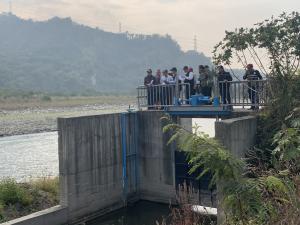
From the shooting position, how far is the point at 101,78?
184500 mm

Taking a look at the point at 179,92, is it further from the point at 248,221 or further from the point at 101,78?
the point at 101,78

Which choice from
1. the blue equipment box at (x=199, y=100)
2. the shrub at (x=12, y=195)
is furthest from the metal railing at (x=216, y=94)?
the shrub at (x=12, y=195)

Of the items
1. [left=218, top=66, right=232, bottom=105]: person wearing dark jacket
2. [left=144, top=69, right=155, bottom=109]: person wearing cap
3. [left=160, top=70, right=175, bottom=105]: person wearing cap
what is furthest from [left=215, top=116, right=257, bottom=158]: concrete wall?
[left=144, top=69, right=155, bottom=109]: person wearing cap

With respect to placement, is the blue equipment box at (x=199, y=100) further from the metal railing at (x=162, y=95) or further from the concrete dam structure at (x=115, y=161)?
the concrete dam structure at (x=115, y=161)

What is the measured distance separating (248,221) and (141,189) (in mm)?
12141

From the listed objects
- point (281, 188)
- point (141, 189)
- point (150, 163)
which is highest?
point (281, 188)

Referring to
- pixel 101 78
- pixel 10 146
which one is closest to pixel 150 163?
pixel 10 146

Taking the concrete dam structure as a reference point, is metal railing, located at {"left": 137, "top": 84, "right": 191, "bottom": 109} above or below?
above

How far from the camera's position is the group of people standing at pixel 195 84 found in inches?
565

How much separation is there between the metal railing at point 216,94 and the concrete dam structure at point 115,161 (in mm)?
645

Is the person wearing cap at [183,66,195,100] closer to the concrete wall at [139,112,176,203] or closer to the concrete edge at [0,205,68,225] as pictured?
the concrete wall at [139,112,176,203]

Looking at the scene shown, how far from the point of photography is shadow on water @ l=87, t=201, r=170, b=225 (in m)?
14.9

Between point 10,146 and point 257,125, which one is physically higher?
point 257,125

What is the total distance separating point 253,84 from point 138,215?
6.33 meters
